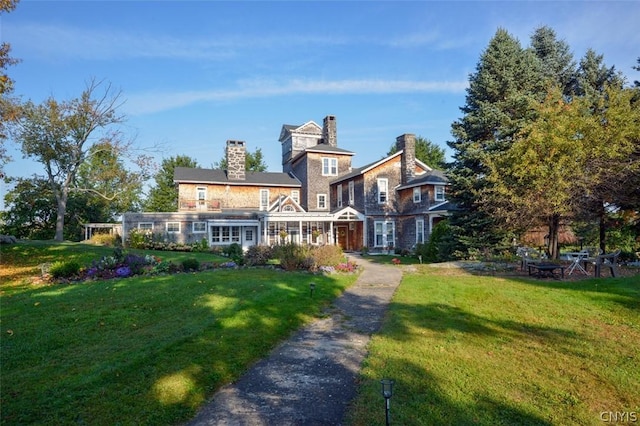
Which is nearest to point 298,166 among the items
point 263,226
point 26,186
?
point 263,226

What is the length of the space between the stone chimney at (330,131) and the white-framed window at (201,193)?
1294cm

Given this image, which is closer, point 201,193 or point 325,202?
point 201,193

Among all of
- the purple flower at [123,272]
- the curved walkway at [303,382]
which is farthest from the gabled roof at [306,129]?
the curved walkway at [303,382]

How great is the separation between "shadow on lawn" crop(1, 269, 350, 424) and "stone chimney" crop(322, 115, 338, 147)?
28.2 meters

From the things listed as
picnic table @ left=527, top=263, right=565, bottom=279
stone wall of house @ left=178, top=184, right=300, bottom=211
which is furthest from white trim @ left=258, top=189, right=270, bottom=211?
picnic table @ left=527, top=263, right=565, bottom=279

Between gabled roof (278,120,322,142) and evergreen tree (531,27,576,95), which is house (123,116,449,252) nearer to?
gabled roof (278,120,322,142)

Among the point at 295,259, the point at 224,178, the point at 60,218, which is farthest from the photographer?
the point at 224,178

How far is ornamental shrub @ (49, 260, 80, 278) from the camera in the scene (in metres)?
11.3

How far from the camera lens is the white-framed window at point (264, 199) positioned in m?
32.3

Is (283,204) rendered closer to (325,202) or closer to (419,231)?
(325,202)

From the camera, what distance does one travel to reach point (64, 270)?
11.4m

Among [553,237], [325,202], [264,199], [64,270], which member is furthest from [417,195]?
[64,270]

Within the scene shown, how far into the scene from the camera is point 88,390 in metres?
3.93

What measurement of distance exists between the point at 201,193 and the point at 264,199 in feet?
17.4
